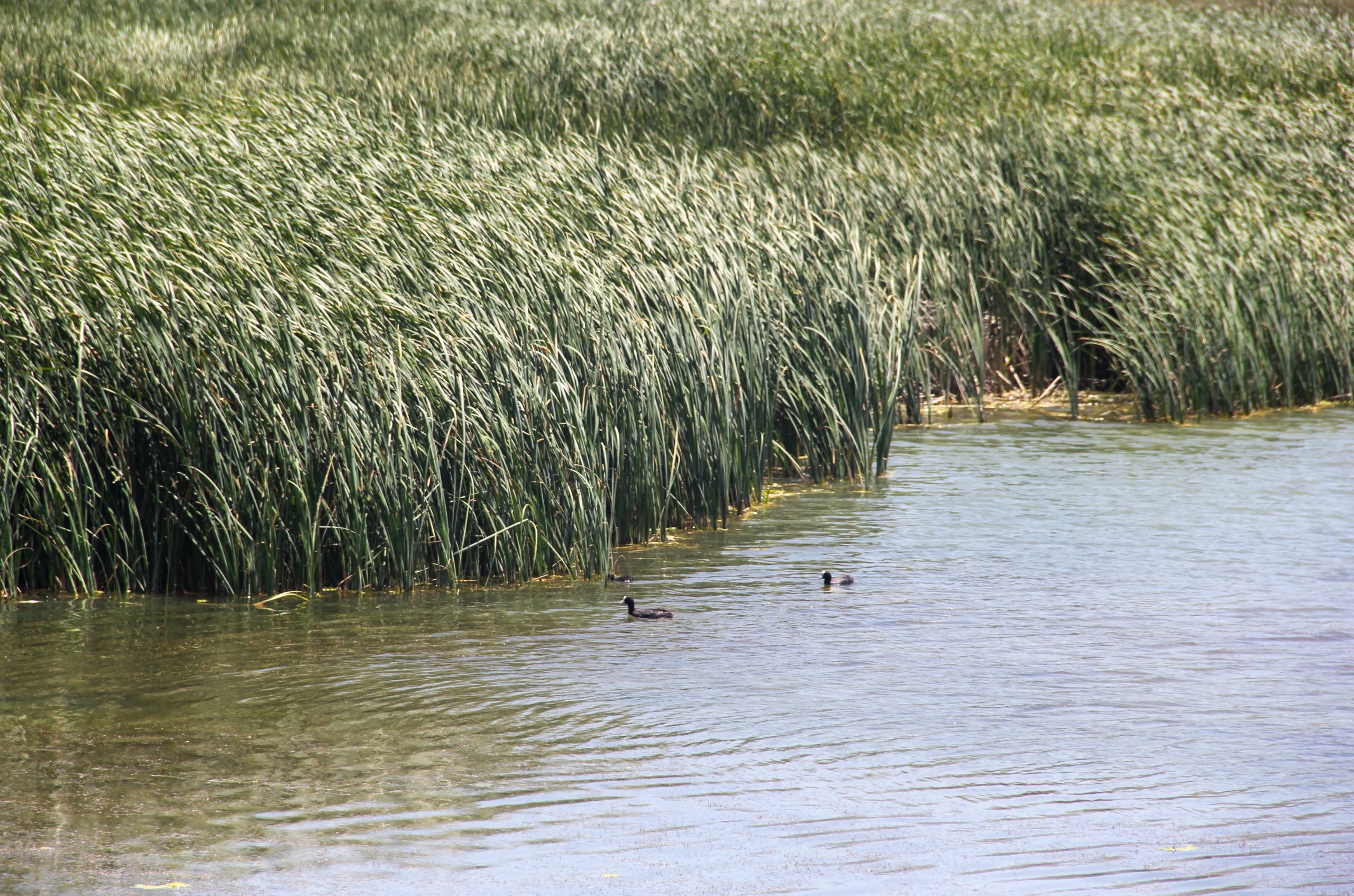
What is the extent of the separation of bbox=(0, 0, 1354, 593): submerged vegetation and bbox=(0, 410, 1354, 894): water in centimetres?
50

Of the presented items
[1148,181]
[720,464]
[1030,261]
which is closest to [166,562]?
[720,464]

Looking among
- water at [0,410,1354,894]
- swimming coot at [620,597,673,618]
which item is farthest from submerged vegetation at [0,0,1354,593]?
swimming coot at [620,597,673,618]

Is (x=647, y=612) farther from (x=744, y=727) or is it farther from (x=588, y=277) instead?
(x=588, y=277)

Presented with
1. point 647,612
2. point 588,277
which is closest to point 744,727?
point 647,612

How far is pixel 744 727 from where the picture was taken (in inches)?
220

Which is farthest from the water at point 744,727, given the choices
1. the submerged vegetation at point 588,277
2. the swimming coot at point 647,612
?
the submerged vegetation at point 588,277

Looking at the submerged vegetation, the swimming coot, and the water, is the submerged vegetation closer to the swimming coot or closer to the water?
the water

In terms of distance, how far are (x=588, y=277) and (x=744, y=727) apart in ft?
11.8

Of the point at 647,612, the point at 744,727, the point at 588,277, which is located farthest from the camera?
the point at 588,277

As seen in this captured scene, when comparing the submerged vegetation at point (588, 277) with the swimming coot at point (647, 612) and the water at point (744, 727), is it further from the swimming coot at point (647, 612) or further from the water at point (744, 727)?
the swimming coot at point (647, 612)

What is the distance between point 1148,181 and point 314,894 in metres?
10.7

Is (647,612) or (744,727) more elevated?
(647,612)

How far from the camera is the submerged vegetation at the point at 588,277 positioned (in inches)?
289

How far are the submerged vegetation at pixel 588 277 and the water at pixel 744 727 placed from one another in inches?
19.8
